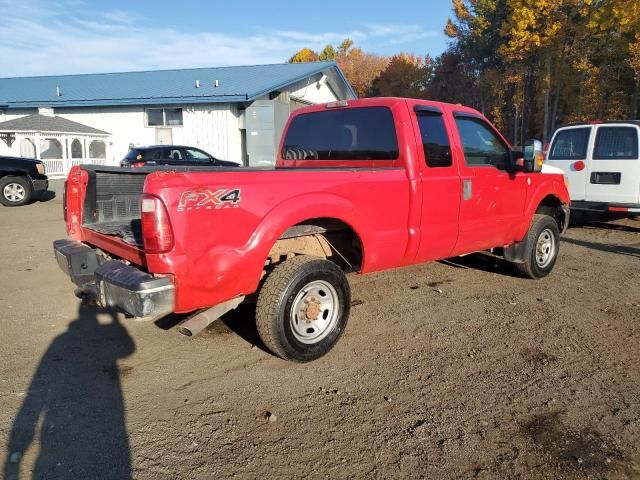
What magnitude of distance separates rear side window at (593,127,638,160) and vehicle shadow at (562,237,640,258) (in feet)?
5.55

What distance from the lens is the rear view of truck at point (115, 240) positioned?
3.09 metres

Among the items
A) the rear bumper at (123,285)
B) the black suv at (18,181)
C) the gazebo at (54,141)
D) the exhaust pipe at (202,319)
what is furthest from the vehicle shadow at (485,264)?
the gazebo at (54,141)

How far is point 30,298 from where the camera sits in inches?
215

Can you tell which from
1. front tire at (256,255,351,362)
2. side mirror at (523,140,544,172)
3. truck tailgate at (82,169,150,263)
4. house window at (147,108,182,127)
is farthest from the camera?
house window at (147,108,182,127)

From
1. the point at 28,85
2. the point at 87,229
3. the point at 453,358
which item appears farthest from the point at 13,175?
the point at 28,85

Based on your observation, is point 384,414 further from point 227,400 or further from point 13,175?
point 13,175

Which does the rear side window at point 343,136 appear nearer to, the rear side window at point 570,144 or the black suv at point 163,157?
the rear side window at point 570,144

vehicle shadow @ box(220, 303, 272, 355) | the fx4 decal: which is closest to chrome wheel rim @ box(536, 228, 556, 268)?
vehicle shadow @ box(220, 303, 272, 355)

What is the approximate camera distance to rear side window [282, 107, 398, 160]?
15.2 ft

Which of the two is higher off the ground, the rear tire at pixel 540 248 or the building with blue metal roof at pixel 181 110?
the building with blue metal roof at pixel 181 110

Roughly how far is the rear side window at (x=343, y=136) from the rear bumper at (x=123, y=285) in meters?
2.36

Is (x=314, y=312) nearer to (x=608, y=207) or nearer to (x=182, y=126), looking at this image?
(x=608, y=207)

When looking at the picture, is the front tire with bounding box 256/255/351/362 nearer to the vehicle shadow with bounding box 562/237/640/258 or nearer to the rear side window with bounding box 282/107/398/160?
the rear side window with bounding box 282/107/398/160

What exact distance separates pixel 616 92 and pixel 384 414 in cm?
3672
